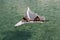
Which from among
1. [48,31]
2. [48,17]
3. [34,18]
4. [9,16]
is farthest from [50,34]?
[9,16]

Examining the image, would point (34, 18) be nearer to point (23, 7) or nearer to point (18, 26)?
point (18, 26)

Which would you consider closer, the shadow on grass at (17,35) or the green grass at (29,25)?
the shadow on grass at (17,35)

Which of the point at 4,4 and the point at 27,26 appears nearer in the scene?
the point at 27,26

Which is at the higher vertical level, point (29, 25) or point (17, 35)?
point (29, 25)

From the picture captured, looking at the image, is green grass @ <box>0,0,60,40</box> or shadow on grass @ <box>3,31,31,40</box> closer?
shadow on grass @ <box>3,31,31,40</box>

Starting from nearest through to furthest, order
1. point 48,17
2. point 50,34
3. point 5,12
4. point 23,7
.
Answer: point 50,34 → point 48,17 → point 5,12 → point 23,7

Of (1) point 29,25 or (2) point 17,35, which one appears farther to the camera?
(1) point 29,25
